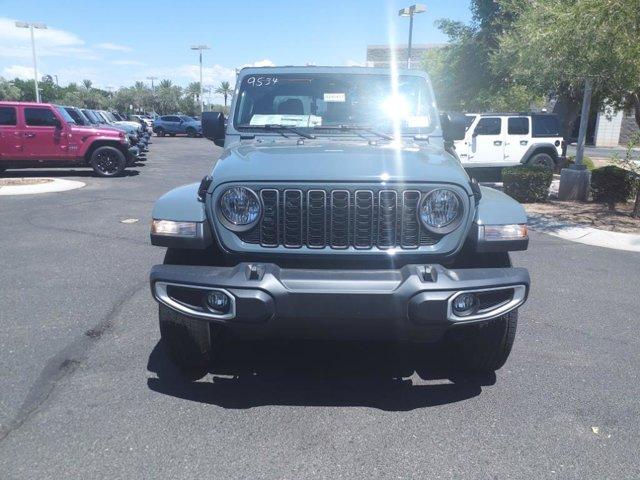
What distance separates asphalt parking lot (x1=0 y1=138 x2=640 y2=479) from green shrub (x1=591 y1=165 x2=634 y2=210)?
7.06m

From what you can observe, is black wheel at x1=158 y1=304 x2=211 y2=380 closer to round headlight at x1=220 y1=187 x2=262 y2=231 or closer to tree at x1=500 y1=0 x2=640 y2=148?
round headlight at x1=220 y1=187 x2=262 y2=231

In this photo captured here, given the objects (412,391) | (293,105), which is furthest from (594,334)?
(293,105)

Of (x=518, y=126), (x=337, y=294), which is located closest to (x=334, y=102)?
(x=337, y=294)

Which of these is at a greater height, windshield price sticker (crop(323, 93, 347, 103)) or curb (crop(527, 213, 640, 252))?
windshield price sticker (crop(323, 93, 347, 103))

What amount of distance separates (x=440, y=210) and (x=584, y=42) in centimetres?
702

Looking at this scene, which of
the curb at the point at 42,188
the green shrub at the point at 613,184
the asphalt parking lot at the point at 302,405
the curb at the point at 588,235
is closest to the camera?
the asphalt parking lot at the point at 302,405

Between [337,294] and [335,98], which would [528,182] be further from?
[337,294]

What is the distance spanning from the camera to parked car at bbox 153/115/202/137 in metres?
42.4

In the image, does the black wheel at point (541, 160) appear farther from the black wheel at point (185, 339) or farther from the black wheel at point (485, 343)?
the black wheel at point (185, 339)

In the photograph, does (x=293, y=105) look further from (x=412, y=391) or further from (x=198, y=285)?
(x=412, y=391)

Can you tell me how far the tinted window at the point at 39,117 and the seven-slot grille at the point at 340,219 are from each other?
42.7 feet

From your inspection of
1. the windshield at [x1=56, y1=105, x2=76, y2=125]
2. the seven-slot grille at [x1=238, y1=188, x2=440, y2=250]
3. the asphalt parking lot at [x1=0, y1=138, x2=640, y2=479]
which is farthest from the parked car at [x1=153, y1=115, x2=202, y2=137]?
the seven-slot grille at [x1=238, y1=188, x2=440, y2=250]

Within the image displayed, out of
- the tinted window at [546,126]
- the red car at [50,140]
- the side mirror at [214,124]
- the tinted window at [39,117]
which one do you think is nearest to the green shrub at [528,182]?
the tinted window at [546,126]

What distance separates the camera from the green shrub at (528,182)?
11.6 metres
